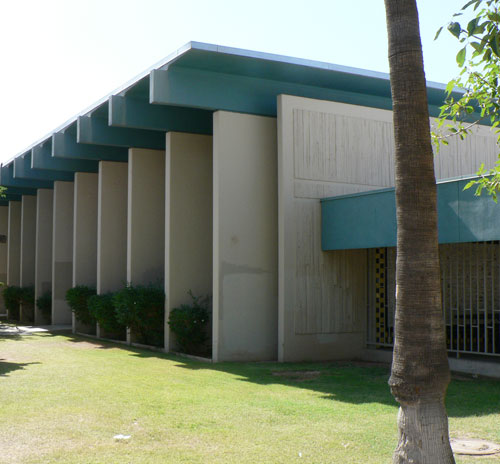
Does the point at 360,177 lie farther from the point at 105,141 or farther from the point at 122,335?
the point at 122,335

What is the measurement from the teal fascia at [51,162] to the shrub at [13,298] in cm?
679

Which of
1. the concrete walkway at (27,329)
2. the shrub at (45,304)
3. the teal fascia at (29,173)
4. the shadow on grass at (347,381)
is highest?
the teal fascia at (29,173)

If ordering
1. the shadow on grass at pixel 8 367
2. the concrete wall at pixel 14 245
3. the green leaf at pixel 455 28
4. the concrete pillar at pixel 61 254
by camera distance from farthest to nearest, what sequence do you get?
1. the concrete wall at pixel 14 245
2. the concrete pillar at pixel 61 254
3. the shadow on grass at pixel 8 367
4. the green leaf at pixel 455 28

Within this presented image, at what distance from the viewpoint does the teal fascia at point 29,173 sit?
25855mm

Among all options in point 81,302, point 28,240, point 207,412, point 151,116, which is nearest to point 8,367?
point 207,412

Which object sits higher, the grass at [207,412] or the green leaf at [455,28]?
the green leaf at [455,28]

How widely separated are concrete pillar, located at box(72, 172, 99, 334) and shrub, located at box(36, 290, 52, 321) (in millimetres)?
4159

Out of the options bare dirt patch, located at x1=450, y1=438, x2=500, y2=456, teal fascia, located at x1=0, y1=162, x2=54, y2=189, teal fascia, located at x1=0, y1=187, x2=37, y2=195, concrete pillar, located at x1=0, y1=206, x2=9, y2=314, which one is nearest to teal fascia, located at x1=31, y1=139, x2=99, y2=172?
teal fascia, located at x1=0, y1=162, x2=54, y2=189

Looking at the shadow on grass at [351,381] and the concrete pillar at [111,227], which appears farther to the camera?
the concrete pillar at [111,227]

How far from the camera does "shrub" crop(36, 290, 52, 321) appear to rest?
26.5 m

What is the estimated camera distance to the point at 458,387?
37.6ft

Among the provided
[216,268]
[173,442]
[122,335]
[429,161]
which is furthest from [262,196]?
Answer: [429,161]

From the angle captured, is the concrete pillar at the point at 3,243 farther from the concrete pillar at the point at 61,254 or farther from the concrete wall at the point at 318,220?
the concrete wall at the point at 318,220

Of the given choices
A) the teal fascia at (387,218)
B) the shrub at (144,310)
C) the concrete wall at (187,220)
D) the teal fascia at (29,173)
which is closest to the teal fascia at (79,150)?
the teal fascia at (29,173)
